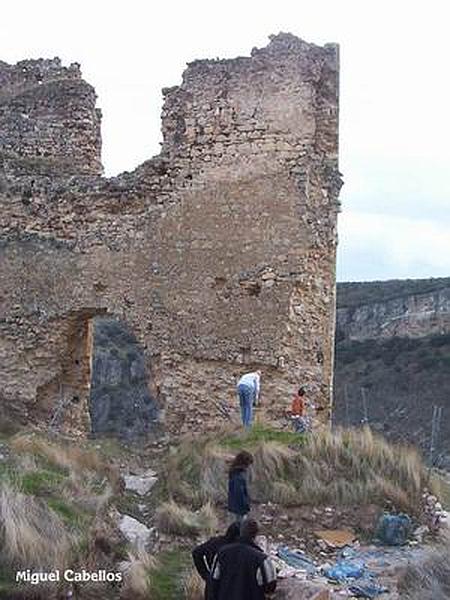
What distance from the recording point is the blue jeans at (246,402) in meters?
10.7

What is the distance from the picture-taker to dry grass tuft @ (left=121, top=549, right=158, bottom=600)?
6.48 metres

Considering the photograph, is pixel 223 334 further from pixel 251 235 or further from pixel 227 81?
pixel 227 81

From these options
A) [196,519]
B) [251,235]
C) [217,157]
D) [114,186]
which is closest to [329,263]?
[251,235]

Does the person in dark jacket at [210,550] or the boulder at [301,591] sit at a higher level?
the person in dark jacket at [210,550]

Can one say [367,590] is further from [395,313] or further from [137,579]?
[395,313]

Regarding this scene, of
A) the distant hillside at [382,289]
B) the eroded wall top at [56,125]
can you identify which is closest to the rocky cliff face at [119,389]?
the eroded wall top at [56,125]

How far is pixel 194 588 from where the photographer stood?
21.5 ft

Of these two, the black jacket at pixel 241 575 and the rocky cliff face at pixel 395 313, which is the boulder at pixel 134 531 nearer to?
the black jacket at pixel 241 575

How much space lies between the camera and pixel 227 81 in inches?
468

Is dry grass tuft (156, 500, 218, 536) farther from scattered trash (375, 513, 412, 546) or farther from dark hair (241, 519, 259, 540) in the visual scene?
dark hair (241, 519, 259, 540)

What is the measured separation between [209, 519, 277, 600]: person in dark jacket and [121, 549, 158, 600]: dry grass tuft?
140 centimetres

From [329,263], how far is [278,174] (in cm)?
133

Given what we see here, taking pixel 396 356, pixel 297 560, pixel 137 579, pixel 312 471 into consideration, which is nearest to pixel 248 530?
pixel 137 579

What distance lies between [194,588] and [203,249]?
5933 mm
